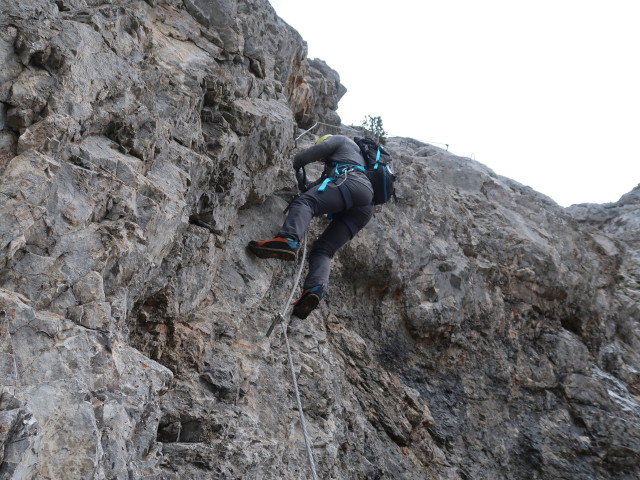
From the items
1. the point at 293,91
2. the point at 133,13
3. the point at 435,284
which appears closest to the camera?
the point at 133,13

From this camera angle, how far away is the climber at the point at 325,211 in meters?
6.09

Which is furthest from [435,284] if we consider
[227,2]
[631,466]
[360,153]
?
[227,2]

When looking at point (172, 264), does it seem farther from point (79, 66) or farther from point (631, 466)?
point (631, 466)

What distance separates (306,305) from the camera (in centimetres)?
605

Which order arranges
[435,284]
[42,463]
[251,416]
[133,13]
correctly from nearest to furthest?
[42,463]
[251,416]
[133,13]
[435,284]

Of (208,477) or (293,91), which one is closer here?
(208,477)

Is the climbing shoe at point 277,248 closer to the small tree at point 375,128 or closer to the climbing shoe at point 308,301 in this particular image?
the climbing shoe at point 308,301

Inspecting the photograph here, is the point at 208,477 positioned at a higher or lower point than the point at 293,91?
lower

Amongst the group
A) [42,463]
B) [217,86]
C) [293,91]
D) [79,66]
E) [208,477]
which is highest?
[293,91]

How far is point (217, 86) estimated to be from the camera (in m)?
5.97

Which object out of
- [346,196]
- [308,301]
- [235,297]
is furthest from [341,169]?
[235,297]

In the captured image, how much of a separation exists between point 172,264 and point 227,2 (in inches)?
149

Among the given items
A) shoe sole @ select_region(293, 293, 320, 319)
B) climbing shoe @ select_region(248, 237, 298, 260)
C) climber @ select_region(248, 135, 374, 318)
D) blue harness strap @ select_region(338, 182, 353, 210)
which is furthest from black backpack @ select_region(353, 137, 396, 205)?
shoe sole @ select_region(293, 293, 320, 319)

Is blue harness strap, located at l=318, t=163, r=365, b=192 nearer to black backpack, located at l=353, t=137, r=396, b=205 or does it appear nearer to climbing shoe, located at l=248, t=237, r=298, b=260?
black backpack, located at l=353, t=137, r=396, b=205
